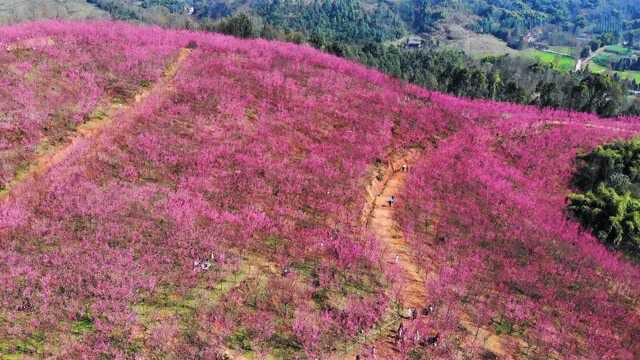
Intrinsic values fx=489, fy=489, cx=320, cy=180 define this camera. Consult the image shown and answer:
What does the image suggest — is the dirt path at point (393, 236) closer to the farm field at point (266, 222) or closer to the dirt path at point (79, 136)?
the farm field at point (266, 222)

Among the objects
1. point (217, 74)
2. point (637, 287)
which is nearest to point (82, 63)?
point (217, 74)

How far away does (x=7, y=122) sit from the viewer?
68.4 feet

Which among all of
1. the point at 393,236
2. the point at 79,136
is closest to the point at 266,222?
the point at 393,236

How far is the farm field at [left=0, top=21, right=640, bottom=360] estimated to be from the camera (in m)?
13.4

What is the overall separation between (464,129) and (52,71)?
80.4 ft

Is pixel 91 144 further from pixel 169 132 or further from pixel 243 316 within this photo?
pixel 243 316

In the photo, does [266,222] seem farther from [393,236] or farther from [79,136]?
[79,136]

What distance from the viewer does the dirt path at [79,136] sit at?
19.0m

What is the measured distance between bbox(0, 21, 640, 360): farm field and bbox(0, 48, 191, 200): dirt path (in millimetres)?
101

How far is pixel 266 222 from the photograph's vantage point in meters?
18.4

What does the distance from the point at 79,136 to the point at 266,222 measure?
10355 mm

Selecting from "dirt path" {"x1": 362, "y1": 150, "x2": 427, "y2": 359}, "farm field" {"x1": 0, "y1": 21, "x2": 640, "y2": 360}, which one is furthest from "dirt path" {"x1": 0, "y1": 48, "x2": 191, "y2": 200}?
"dirt path" {"x1": 362, "y1": 150, "x2": 427, "y2": 359}

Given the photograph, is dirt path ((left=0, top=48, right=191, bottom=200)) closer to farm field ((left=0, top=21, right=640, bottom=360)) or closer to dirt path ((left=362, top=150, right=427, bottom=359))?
farm field ((left=0, top=21, right=640, bottom=360))

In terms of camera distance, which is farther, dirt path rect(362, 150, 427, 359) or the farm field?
dirt path rect(362, 150, 427, 359)
